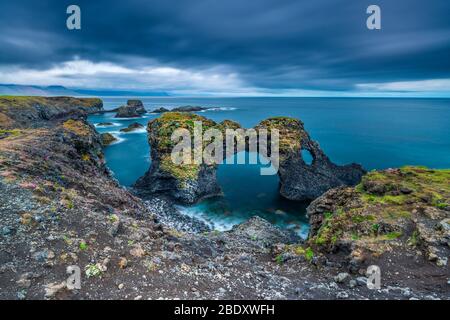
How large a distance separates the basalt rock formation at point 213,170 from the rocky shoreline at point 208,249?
19.2 meters

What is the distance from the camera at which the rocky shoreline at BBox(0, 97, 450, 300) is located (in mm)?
13484

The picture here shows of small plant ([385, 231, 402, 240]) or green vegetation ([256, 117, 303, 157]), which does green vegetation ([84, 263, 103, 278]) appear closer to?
small plant ([385, 231, 402, 240])

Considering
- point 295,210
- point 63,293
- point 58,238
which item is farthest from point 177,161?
point 63,293

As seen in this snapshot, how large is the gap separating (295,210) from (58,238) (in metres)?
38.0

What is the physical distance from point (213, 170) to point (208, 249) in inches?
1132

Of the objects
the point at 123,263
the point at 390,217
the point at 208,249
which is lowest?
the point at 208,249

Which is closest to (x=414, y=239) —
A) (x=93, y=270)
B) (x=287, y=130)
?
(x=93, y=270)

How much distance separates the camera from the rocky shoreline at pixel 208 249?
44.2 feet

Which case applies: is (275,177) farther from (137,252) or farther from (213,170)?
(137,252)

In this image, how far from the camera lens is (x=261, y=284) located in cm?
1520

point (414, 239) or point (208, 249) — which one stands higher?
point (414, 239)

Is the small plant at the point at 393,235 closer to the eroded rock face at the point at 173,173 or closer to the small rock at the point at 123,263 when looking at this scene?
the small rock at the point at 123,263

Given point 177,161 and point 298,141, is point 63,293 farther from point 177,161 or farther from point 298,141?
point 298,141

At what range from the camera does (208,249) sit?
21.5m
